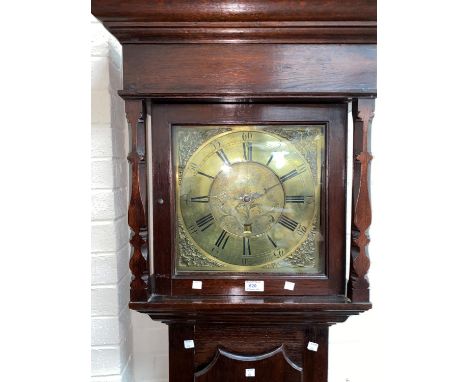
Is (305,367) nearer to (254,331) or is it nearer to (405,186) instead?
(254,331)

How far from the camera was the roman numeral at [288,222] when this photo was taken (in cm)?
97

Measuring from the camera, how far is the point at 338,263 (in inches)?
37.9

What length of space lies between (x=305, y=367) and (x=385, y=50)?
3.31ft

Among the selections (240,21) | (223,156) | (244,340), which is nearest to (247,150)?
(223,156)

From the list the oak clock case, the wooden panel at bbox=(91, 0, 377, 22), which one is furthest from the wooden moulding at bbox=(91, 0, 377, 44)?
the oak clock case

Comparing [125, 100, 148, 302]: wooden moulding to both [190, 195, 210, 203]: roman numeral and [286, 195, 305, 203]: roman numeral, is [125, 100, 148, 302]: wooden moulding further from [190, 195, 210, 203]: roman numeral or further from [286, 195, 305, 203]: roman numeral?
[286, 195, 305, 203]: roman numeral

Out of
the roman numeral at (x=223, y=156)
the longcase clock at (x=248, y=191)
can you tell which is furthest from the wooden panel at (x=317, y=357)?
the roman numeral at (x=223, y=156)

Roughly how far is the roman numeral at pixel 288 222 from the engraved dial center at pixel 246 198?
13 mm

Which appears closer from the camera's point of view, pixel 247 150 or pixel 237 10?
pixel 237 10

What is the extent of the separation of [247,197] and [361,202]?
0.29 meters

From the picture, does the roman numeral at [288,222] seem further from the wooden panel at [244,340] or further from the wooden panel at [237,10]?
the wooden panel at [237,10]

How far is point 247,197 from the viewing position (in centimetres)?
97

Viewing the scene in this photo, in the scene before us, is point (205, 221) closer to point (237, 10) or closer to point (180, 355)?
point (180, 355)

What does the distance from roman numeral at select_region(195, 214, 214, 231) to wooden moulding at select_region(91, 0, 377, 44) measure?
1.47 feet
